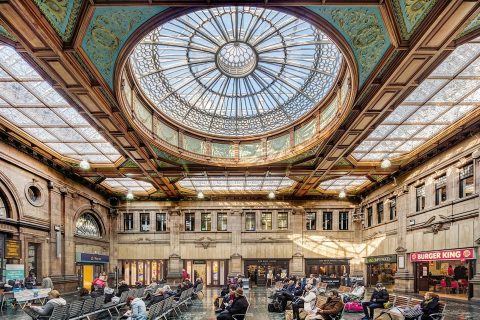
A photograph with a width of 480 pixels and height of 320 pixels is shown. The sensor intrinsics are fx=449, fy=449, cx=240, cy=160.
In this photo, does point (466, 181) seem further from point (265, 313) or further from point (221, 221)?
point (221, 221)

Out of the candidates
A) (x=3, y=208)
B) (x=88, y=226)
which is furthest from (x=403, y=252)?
(x=3, y=208)

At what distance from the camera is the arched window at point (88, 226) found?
99.1 ft

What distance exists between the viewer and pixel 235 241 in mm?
37156

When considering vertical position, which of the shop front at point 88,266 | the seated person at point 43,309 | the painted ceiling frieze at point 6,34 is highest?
the painted ceiling frieze at point 6,34

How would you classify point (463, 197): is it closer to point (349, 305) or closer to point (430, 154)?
point (430, 154)

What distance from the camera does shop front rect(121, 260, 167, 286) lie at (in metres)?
36.8

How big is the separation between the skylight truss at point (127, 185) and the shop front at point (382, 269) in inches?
685

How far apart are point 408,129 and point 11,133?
701 inches

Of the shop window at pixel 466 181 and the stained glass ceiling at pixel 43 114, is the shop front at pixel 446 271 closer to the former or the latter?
the shop window at pixel 466 181

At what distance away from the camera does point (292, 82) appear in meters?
20.8

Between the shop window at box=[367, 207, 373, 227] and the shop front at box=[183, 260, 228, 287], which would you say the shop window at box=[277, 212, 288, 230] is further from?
the shop window at box=[367, 207, 373, 227]

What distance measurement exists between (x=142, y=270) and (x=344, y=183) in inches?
703

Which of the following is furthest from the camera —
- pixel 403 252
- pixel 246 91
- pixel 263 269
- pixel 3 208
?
pixel 263 269

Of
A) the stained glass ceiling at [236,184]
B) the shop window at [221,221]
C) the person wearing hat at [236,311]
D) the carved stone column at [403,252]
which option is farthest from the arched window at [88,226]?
the carved stone column at [403,252]
